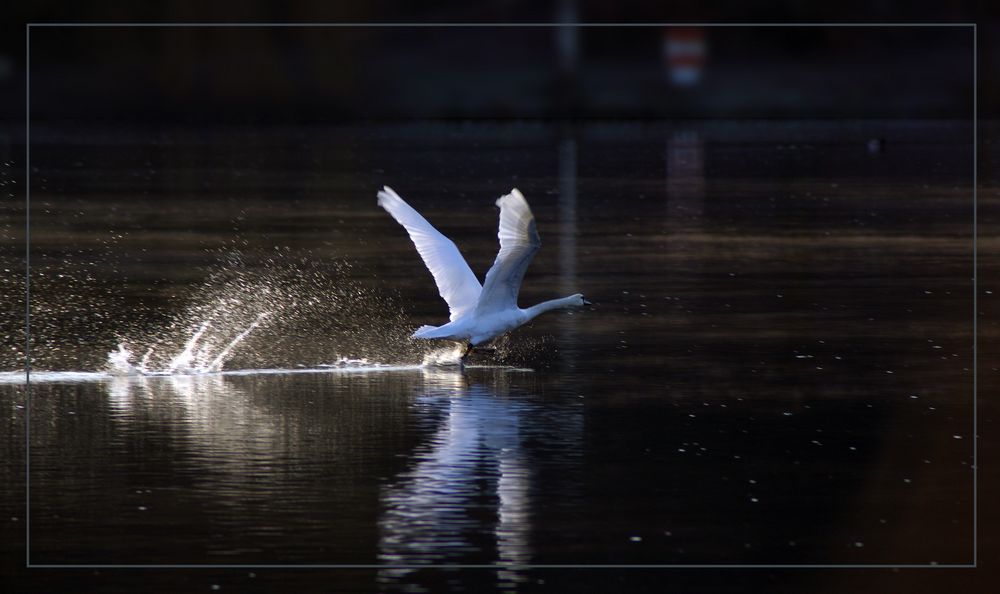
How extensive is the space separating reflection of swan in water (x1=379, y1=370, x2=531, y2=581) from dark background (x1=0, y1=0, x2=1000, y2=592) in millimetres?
28708

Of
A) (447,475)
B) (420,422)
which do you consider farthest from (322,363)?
(447,475)

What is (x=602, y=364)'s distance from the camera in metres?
15.1

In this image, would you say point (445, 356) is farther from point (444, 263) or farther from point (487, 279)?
point (487, 279)

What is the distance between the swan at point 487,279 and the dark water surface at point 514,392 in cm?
33

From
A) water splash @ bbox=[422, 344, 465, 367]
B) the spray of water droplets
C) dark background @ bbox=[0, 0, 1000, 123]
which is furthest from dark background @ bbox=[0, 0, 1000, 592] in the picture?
water splash @ bbox=[422, 344, 465, 367]

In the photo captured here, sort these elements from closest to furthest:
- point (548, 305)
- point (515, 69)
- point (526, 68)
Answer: point (548, 305) → point (526, 68) → point (515, 69)

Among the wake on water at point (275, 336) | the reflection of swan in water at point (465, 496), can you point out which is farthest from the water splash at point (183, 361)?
A: the reflection of swan in water at point (465, 496)

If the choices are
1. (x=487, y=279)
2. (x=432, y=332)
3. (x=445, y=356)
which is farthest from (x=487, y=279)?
(x=445, y=356)

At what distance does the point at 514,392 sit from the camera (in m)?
13.9

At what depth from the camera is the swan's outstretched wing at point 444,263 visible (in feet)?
49.1

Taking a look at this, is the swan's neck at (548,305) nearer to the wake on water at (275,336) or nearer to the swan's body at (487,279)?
the swan's body at (487,279)

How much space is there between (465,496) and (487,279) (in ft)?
11.4

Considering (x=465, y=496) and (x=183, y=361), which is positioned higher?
(x=183, y=361)

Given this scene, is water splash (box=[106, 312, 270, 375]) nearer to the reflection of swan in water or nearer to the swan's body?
the swan's body
